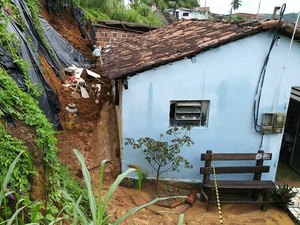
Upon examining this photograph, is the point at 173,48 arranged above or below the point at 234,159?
above

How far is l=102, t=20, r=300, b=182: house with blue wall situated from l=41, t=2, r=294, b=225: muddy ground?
2.58 ft

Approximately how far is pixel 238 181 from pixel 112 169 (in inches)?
128

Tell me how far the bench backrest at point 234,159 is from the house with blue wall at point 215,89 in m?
0.40

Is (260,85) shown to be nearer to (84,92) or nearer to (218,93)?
(218,93)

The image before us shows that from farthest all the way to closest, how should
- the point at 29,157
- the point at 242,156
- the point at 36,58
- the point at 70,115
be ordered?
the point at 70,115
the point at 36,58
the point at 242,156
the point at 29,157

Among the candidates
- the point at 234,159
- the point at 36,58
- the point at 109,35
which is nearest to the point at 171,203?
the point at 234,159

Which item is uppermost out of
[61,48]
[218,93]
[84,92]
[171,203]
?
[61,48]

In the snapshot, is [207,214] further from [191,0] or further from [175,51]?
[191,0]

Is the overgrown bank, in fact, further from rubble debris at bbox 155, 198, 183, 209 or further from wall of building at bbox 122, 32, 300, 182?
wall of building at bbox 122, 32, 300, 182

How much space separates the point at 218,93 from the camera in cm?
731

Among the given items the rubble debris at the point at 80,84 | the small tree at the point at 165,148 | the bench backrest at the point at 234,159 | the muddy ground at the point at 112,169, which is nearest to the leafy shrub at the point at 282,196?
the muddy ground at the point at 112,169

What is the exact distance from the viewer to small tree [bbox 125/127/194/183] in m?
7.12

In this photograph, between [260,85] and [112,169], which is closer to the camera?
[260,85]

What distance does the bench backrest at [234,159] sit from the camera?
7191 millimetres
